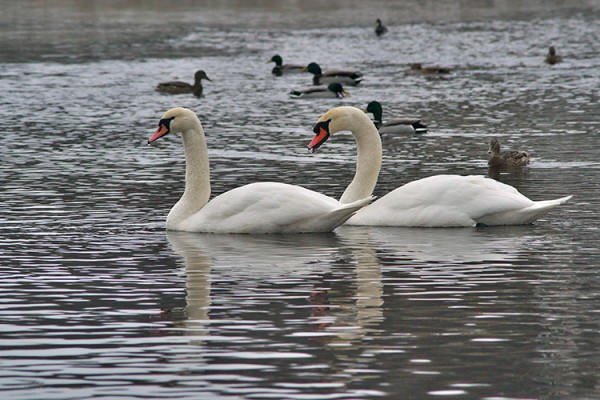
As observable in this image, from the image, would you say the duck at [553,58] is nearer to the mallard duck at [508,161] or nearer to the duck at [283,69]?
the duck at [283,69]

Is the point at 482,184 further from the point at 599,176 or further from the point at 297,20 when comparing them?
the point at 297,20

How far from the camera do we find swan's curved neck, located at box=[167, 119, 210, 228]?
15344 mm

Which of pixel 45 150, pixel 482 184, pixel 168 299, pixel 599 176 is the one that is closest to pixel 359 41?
pixel 45 150

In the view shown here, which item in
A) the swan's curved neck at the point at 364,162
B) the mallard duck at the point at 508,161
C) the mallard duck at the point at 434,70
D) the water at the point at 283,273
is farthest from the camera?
the mallard duck at the point at 434,70

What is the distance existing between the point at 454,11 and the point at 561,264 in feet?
259

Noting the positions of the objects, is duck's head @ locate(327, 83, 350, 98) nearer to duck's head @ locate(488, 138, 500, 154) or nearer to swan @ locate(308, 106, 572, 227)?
duck's head @ locate(488, 138, 500, 154)

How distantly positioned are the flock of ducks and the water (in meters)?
0.23

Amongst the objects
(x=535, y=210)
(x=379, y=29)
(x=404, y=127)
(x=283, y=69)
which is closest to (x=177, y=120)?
(x=535, y=210)

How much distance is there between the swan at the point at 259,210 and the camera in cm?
1459

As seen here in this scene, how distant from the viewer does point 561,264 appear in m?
12.7

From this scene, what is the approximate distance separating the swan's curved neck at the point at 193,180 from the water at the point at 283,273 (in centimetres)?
37

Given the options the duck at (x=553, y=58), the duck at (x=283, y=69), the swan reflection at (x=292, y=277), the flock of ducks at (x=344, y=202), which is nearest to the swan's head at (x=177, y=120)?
the flock of ducks at (x=344, y=202)

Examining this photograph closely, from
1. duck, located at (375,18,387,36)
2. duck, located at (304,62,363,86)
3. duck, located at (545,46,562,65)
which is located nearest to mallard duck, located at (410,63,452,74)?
duck, located at (304,62,363,86)

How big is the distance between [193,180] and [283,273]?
3.43 meters
